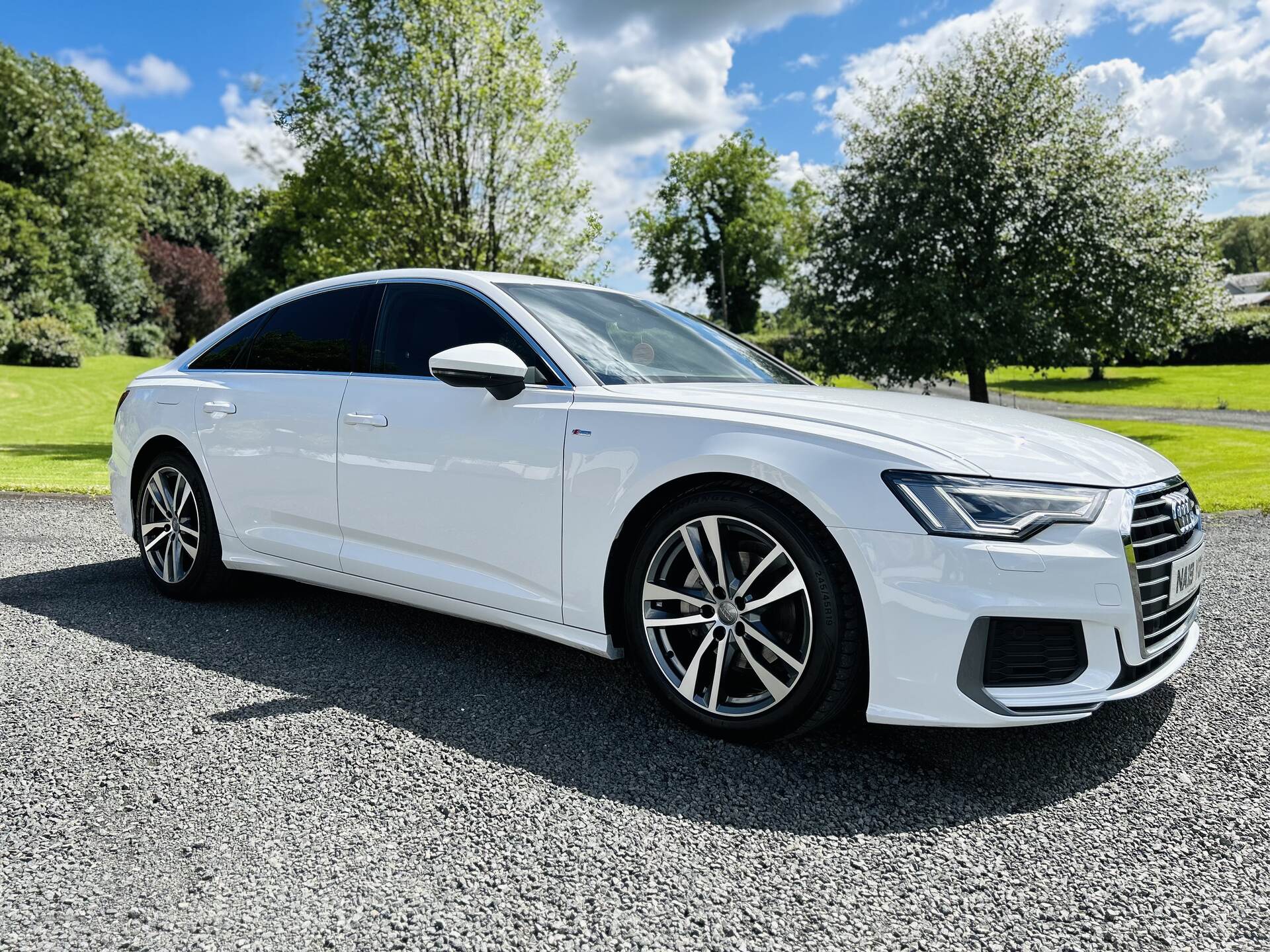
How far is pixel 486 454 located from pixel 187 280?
62919 millimetres

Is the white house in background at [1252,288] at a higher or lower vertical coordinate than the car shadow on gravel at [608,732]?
higher

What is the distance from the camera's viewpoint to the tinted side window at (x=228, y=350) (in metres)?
4.75

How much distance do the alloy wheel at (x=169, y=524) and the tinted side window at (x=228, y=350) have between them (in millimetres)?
592

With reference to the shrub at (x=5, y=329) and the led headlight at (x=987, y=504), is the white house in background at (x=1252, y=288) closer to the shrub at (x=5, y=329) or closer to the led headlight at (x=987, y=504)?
the shrub at (x=5, y=329)

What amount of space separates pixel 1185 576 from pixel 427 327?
3.06 m

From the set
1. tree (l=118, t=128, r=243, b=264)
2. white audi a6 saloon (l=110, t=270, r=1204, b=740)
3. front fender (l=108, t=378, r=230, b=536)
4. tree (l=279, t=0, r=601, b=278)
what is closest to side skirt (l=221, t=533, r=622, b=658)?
white audi a6 saloon (l=110, t=270, r=1204, b=740)

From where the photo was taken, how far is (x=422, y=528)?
369cm

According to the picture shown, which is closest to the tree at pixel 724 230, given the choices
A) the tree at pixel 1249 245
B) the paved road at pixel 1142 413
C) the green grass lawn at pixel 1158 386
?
the green grass lawn at pixel 1158 386

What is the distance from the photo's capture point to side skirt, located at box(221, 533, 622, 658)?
10.8 feet

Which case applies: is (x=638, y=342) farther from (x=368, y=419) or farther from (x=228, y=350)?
(x=228, y=350)

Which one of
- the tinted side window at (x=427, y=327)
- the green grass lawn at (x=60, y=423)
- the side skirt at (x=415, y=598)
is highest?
the tinted side window at (x=427, y=327)

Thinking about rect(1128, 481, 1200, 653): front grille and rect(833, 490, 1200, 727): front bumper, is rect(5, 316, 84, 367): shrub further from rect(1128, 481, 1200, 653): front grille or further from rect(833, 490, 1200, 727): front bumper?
rect(1128, 481, 1200, 653): front grille

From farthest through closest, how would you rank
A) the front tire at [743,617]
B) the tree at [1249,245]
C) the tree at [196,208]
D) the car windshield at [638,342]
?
the tree at [1249,245] → the tree at [196,208] → the car windshield at [638,342] → the front tire at [743,617]

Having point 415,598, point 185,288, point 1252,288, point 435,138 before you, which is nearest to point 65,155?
point 185,288
